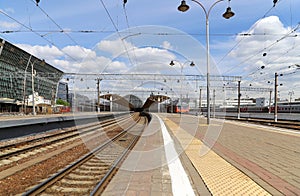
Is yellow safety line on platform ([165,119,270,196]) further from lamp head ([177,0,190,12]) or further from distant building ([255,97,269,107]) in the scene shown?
distant building ([255,97,269,107])

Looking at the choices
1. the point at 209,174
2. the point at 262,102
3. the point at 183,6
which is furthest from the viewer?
the point at 262,102

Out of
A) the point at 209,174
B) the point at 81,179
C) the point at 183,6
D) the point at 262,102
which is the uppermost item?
the point at 183,6

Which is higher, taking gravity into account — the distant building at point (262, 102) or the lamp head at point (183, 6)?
the lamp head at point (183, 6)

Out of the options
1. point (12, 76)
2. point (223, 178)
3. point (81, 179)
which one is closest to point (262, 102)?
point (12, 76)

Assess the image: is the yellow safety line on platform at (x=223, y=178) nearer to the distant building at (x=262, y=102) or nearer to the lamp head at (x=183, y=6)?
the lamp head at (x=183, y=6)

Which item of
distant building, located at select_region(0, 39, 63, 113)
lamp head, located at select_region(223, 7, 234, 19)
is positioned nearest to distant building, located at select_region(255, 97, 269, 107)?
distant building, located at select_region(0, 39, 63, 113)

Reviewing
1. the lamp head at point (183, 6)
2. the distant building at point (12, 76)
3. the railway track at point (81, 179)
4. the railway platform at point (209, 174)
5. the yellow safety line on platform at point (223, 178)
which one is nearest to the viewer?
the yellow safety line on platform at point (223, 178)

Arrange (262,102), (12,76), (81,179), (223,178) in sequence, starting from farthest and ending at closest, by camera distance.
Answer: (262,102) → (12,76) → (81,179) → (223,178)

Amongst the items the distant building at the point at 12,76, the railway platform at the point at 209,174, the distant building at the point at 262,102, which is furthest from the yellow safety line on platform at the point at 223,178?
the distant building at the point at 262,102

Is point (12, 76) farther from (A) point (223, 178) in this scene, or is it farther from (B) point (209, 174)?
(A) point (223, 178)

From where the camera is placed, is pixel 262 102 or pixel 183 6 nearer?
pixel 183 6

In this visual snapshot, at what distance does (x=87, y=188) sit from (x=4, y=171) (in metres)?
3.85

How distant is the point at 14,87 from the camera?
3310 inches

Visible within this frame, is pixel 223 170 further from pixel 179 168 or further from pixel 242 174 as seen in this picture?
pixel 179 168
